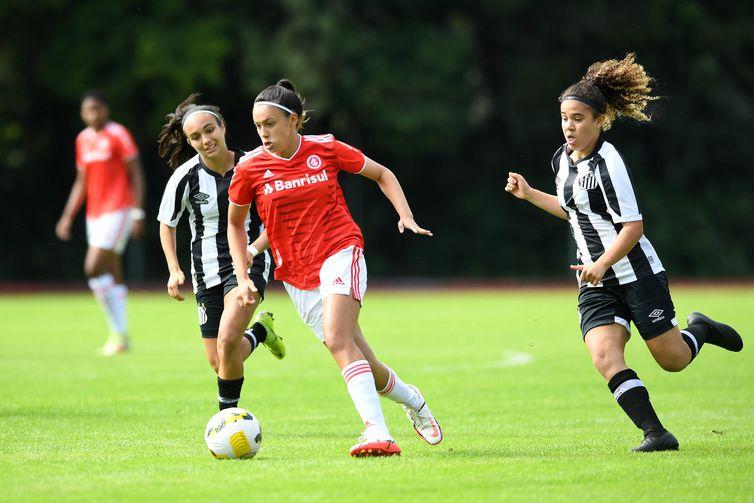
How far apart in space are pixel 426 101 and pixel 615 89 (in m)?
23.4

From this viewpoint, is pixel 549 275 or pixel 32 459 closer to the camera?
pixel 32 459

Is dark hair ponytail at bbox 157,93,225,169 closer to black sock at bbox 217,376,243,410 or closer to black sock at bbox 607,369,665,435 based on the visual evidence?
black sock at bbox 217,376,243,410

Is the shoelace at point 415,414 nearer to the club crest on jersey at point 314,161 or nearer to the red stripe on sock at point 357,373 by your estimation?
the red stripe on sock at point 357,373

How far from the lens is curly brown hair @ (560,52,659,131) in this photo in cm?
666

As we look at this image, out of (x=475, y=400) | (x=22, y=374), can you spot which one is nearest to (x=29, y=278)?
(x=22, y=374)

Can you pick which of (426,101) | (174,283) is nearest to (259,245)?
(174,283)

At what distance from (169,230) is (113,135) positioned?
6.63 m

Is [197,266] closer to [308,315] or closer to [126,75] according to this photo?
[308,315]

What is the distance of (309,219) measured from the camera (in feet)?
21.5

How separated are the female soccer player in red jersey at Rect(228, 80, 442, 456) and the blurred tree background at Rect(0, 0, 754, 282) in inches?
758

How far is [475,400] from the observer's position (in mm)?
9211

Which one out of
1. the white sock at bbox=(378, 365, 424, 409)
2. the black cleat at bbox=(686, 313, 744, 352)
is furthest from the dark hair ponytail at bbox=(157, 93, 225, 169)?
the black cleat at bbox=(686, 313, 744, 352)

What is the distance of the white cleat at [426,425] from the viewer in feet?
22.0

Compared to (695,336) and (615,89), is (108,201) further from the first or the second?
(695,336)
